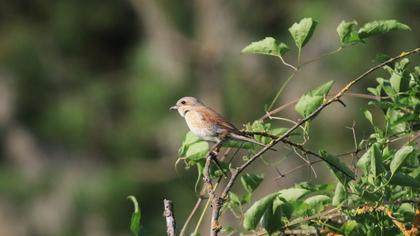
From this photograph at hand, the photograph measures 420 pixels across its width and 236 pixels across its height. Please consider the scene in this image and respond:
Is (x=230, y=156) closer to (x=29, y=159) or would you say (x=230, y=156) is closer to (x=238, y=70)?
(x=238, y=70)

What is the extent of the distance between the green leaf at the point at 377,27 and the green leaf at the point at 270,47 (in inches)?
8.7

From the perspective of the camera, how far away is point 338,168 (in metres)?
2.51

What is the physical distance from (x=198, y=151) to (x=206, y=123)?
1.29m

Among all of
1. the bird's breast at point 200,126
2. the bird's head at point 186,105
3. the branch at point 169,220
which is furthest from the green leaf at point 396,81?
the bird's head at point 186,105

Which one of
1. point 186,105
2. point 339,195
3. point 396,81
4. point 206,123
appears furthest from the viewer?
point 186,105

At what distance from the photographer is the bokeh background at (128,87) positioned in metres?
18.1

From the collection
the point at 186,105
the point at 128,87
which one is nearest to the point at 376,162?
the point at 186,105

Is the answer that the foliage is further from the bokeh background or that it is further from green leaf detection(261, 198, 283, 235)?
the bokeh background

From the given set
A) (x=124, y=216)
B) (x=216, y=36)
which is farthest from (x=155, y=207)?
(x=216, y=36)

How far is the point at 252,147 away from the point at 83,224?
55.0 ft

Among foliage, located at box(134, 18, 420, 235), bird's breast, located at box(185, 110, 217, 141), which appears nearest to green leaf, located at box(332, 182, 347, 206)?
foliage, located at box(134, 18, 420, 235)

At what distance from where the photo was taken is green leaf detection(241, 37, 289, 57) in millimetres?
2824

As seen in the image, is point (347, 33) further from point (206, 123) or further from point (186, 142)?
point (206, 123)

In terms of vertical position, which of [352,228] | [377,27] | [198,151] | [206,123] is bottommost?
[352,228]
